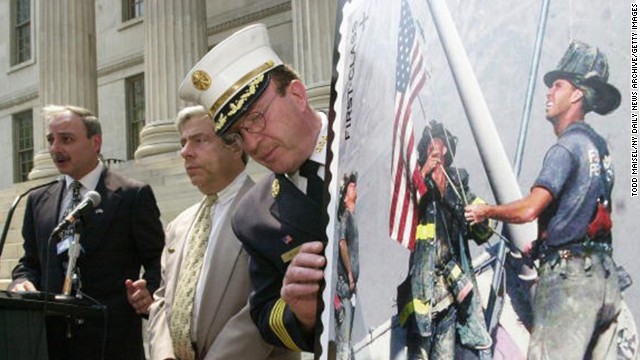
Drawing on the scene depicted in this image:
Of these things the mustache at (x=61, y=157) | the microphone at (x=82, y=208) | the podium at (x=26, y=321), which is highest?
the mustache at (x=61, y=157)

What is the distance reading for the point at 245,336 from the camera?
99.7 inches

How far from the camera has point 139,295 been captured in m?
3.38

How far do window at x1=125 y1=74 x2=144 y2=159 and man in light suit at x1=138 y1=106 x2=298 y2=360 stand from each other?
19.1m

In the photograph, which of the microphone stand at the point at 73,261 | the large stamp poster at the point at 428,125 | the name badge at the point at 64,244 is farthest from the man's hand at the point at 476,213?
the name badge at the point at 64,244

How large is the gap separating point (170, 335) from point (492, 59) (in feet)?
7.68

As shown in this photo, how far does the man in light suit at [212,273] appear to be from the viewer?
8.48ft

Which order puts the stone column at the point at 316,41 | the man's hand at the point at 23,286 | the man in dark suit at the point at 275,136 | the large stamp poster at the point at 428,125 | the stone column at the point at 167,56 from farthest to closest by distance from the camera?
1. the stone column at the point at 167,56
2. the stone column at the point at 316,41
3. the man's hand at the point at 23,286
4. the man in dark suit at the point at 275,136
5. the large stamp poster at the point at 428,125

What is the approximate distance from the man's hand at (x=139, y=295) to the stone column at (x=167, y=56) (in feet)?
35.2

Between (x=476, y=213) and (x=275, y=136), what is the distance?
86cm

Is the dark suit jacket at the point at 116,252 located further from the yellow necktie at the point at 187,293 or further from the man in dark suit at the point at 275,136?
the man in dark suit at the point at 275,136

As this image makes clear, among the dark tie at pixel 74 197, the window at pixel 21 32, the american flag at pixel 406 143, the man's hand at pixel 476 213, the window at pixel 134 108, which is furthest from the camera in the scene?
the window at pixel 21 32

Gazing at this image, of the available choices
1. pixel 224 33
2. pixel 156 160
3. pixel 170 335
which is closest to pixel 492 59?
pixel 170 335

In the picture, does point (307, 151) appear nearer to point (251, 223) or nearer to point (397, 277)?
point (251, 223)

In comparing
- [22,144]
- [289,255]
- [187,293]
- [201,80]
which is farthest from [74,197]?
[22,144]
